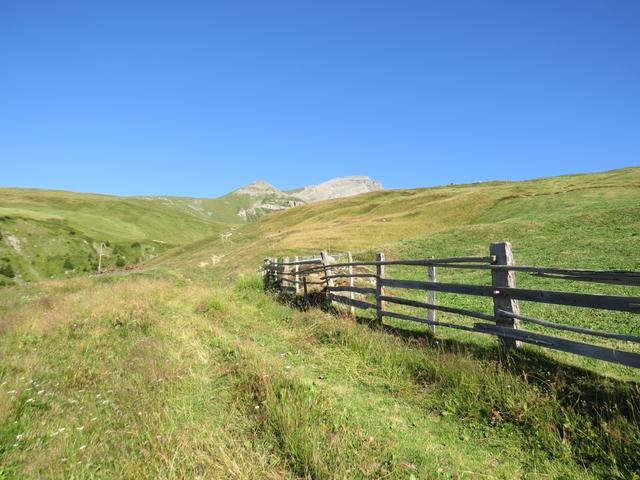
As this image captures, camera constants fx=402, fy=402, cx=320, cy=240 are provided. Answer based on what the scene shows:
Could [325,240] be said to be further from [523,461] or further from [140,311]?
[523,461]

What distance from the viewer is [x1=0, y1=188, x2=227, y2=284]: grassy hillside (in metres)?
95.9

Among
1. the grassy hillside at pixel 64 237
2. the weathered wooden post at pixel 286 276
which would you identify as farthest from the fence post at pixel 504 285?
the grassy hillside at pixel 64 237

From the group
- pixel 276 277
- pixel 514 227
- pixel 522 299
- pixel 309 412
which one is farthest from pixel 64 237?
pixel 522 299

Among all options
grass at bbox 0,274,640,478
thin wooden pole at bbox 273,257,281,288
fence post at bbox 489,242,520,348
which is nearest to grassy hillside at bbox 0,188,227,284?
thin wooden pole at bbox 273,257,281,288

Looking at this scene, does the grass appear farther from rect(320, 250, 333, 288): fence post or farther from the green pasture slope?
rect(320, 250, 333, 288): fence post

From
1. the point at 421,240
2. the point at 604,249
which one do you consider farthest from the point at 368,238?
the point at 604,249

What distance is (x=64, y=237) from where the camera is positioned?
362ft

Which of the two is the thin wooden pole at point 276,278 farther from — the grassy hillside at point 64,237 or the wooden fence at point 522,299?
the grassy hillside at point 64,237

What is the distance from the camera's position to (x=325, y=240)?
38.7 meters

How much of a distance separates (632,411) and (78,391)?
22.9ft

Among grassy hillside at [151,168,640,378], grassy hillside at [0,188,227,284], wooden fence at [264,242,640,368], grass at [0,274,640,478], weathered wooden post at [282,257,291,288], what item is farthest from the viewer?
grassy hillside at [0,188,227,284]

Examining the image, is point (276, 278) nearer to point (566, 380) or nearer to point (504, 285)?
point (504, 285)

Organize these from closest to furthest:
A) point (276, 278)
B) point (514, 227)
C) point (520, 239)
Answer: point (276, 278)
point (520, 239)
point (514, 227)

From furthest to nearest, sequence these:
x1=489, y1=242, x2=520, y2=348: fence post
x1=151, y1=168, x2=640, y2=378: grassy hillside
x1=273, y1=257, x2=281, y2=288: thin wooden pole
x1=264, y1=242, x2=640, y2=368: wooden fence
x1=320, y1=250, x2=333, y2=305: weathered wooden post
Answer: x1=273, y1=257, x2=281, y2=288: thin wooden pole
x1=320, y1=250, x2=333, y2=305: weathered wooden post
x1=151, y1=168, x2=640, y2=378: grassy hillside
x1=489, y1=242, x2=520, y2=348: fence post
x1=264, y1=242, x2=640, y2=368: wooden fence
